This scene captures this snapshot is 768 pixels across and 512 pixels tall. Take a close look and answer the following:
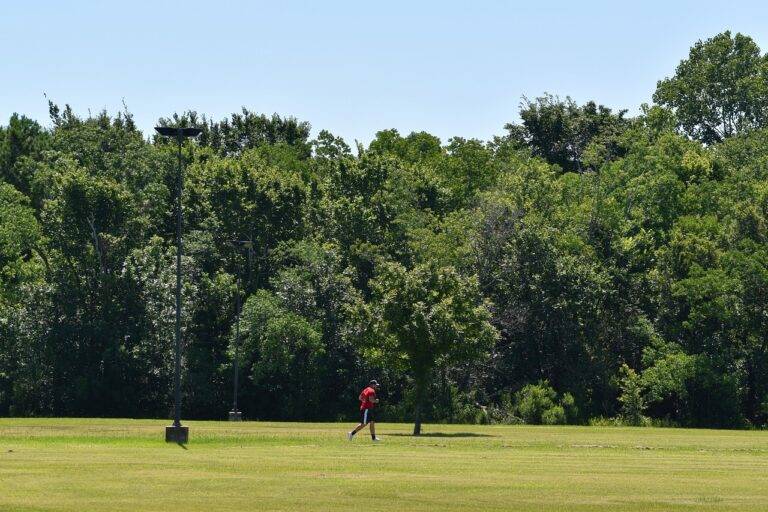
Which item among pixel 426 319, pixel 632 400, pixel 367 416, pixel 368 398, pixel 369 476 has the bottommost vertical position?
pixel 369 476

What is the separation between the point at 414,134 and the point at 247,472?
3521 inches

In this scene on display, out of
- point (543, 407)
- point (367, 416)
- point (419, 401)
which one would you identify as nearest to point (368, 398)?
point (367, 416)

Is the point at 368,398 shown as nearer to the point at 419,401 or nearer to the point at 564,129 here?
the point at 419,401

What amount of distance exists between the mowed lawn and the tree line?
35405 millimetres

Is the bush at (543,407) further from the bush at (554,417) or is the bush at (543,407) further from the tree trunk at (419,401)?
the tree trunk at (419,401)

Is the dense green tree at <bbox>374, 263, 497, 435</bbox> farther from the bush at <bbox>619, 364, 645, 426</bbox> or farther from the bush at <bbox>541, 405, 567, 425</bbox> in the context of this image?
the bush at <bbox>619, 364, 645, 426</bbox>

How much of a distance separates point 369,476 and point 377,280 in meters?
47.7

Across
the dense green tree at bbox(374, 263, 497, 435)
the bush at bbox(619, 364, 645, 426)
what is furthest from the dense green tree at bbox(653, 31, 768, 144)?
the dense green tree at bbox(374, 263, 497, 435)

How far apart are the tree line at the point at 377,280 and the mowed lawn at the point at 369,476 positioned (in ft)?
116

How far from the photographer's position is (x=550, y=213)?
8669 centimetres

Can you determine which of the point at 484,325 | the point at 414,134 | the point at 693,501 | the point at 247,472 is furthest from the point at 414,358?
the point at 414,134

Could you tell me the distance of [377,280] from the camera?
7275 centimetres

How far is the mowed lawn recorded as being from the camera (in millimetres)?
20250

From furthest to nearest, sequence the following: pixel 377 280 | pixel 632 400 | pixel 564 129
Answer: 1. pixel 564 129
2. pixel 632 400
3. pixel 377 280
